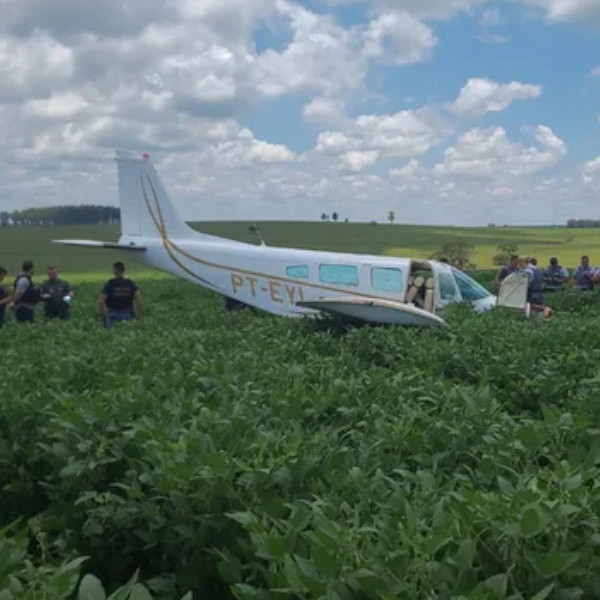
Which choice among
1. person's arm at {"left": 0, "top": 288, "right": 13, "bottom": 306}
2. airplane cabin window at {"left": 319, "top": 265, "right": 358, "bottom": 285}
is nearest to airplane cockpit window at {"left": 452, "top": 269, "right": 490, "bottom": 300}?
airplane cabin window at {"left": 319, "top": 265, "right": 358, "bottom": 285}

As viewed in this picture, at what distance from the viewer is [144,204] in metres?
21.5

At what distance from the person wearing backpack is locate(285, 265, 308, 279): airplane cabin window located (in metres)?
5.29

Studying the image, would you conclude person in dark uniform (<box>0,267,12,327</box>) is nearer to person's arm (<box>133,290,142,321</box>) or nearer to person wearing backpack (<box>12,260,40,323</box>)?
person wearing backpack (<box>12,260,40,323</box>)

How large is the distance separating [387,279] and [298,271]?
6.81 ft

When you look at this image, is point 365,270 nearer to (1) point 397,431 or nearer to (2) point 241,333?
(2) point 241,333

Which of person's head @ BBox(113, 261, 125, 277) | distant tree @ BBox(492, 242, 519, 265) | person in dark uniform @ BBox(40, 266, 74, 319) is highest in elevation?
person's head @ BBox(113, 261, 125, 277)

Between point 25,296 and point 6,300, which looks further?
point 25,296

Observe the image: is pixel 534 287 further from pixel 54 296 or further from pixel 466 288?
pixel 54 296

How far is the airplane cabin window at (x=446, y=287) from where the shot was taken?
15.4 m

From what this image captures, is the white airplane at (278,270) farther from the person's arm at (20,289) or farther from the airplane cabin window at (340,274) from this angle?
the person's arm at (20,289)

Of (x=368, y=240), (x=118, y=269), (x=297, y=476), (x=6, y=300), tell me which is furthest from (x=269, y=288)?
(x=368, y=240)

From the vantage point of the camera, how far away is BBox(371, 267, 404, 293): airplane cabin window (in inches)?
632

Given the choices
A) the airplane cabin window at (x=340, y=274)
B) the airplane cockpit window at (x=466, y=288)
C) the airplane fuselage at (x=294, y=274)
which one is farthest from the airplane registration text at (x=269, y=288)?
the airplane cockpit window at (x=466, y=288)

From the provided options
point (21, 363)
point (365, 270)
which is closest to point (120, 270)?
point (365, 270)
